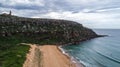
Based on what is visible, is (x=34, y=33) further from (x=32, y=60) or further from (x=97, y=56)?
(x=32, y=60)

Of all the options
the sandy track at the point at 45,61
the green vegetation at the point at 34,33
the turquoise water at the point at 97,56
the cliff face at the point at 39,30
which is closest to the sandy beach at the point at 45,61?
the sandy track at the point at 45,61

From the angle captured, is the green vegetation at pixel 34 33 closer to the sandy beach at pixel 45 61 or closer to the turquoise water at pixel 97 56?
the turquoise water at pixel 97 56

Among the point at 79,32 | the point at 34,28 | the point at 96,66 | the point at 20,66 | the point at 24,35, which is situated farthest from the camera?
the point at 79,32

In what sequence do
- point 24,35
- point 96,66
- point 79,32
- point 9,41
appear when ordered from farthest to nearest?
point 79,32
point 24,35
point 9,41
point 96,66

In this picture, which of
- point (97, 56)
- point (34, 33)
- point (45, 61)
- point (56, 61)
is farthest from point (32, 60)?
point (34, 33)

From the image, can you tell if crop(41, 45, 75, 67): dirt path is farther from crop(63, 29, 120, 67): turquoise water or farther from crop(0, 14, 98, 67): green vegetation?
crop(0, 14, 98, 67): green vegetation

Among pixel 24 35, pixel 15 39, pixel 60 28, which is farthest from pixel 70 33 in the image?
pixel 15 39

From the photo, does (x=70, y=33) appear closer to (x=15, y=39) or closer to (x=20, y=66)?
(x=15, y=39)

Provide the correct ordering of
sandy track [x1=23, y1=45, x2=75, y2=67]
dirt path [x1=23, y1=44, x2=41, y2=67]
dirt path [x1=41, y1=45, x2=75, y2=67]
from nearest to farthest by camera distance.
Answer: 1. dirt path [x1=23, y1=44, x2=41, y2=67]
2. sandy track [x1=23, y1=45, x2=75, y2=67]
3. dirt path [x1=41, y1=45, x2=75, y2=67]

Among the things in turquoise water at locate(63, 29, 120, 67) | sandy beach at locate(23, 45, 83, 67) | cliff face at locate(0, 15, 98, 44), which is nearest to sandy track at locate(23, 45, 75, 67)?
sandy beach at locate(23, 45, 83, 67)

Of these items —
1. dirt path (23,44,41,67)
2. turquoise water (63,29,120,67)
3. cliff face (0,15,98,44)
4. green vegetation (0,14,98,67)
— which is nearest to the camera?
dirt path (23,44,41,67)

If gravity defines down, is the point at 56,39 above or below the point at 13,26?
below
